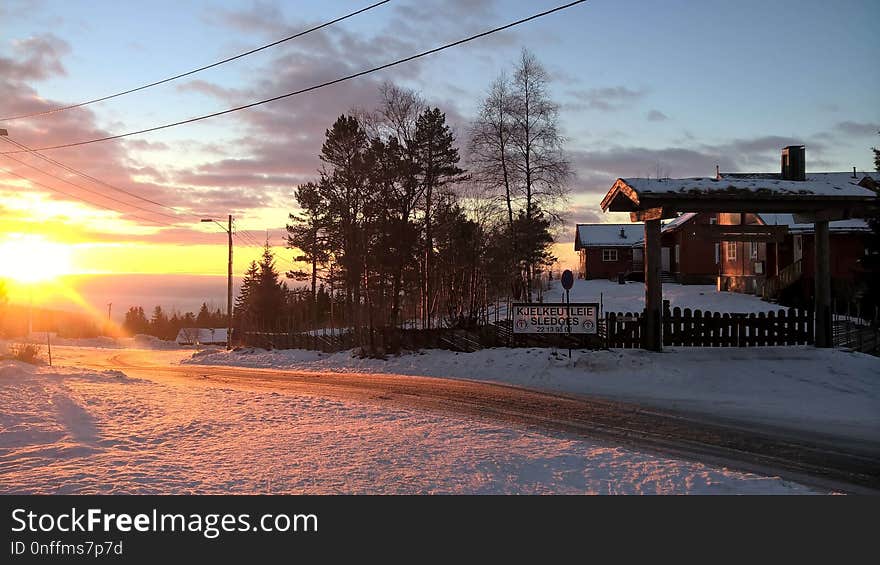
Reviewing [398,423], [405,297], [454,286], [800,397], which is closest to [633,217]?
[800,397]

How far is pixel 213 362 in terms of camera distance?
1544 inches

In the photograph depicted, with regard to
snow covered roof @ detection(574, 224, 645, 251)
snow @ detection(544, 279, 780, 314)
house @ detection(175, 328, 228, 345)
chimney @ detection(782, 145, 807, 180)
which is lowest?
house @ detection(175, 328, 228, 345)

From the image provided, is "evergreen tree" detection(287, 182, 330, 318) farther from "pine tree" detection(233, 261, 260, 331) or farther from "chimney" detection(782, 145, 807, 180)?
"chimney" detection(782, 145, 807, 180)

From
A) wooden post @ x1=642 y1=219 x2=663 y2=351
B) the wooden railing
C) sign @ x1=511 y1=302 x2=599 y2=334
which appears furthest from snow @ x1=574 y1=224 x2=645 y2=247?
wooden post @ x1=642 y1=219 x2=663 y2=351

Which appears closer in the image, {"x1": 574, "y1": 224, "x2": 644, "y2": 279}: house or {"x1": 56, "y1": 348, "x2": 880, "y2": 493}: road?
{"x1": 56, "y1": 348, "x2": 880, "y2": 493}: road

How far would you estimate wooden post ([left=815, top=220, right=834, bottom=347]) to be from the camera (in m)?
19.8

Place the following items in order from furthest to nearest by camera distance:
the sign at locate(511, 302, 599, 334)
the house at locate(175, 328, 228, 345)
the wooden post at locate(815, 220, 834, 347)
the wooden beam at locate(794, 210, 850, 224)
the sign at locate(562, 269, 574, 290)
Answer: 1. the house at locate(175, 328, 228, 345)
2. the sign at locate(511, 302, 599, 334)
3. the sign at locate(562, 269, 574, 290)
4. the wooden post at locate(815, 220, 834, 347)
5. the wooden beam at locate(794, 210, 850, 224)

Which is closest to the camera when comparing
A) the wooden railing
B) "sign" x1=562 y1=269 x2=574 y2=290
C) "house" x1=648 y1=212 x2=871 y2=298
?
"sign" x1=562 y1=269 x2=574 y2=290

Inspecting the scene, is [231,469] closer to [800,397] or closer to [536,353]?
[800,397]

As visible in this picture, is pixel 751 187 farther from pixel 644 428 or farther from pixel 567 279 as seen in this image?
pixel 644 428

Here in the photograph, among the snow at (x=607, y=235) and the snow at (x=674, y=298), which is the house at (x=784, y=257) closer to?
the snow at (x=674, y=298)

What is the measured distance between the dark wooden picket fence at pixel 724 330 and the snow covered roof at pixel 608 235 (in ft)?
147

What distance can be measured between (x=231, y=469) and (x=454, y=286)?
2667 centimetres

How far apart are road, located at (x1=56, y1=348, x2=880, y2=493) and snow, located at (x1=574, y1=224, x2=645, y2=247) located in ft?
159
